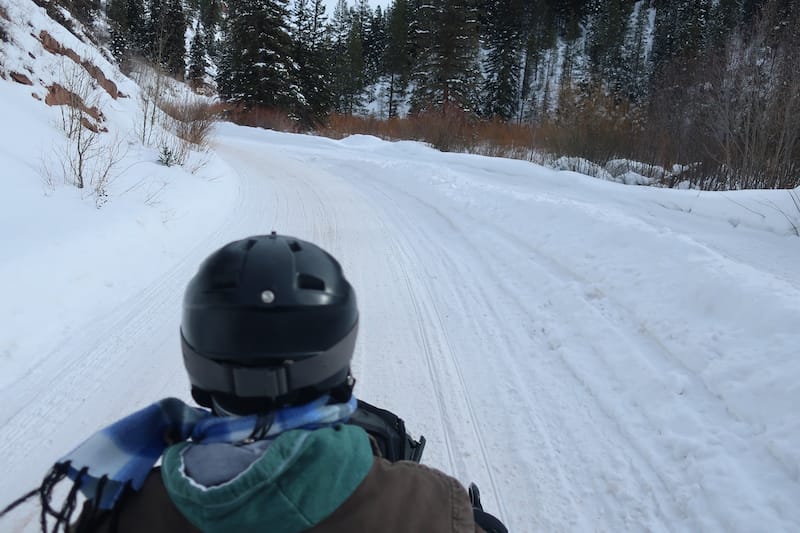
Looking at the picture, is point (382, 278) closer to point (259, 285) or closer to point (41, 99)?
point (259, 285)

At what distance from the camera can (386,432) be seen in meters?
1.50

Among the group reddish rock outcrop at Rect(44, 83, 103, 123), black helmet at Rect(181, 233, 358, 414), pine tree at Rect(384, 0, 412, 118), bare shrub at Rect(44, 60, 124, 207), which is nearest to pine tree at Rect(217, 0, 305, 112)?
pine tree at Rect(384, 0, 412, 118)

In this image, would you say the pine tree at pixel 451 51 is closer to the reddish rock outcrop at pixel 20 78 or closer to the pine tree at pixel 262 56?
the pine tree at pixel 262 56

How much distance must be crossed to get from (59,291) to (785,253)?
7102 mm

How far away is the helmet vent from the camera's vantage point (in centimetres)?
117

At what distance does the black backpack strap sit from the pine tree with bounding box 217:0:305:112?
31285mm

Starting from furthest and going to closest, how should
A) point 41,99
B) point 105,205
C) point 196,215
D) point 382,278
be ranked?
point 41,99 < point 196,215 < point 105,205 < point 382,278

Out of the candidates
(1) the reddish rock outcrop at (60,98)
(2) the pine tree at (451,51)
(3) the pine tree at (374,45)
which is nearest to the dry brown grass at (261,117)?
(2) the pine tree at (451,51)

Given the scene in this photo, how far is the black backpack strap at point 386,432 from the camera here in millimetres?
1459

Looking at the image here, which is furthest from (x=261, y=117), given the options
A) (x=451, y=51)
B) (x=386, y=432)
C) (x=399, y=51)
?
(x=386, y=432)

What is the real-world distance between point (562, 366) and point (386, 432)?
243cm

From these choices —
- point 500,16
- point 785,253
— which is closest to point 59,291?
point 785,253

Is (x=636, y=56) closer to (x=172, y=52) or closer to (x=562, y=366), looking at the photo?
(x=172, y=52)

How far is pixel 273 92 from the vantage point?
30.2 m
